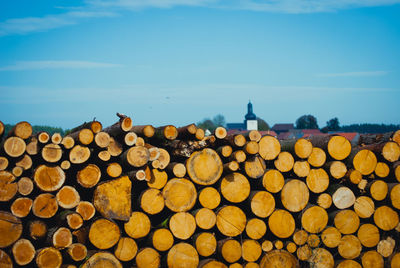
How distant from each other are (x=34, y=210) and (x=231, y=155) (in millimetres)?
2928

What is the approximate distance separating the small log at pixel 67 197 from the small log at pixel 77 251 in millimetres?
532

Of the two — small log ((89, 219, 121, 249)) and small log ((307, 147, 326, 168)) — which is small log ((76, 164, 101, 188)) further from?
small log ((307, 147, 326, 168))

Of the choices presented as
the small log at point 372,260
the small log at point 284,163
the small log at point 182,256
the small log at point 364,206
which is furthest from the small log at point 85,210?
the small log at point 372,260

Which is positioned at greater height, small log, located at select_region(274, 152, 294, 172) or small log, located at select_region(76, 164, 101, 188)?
small log, located at select_region(274, 152, 294, 172)

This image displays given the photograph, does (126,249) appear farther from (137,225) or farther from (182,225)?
(182,225)

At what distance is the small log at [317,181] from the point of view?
5910mm

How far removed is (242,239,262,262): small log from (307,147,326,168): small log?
161 centimetres

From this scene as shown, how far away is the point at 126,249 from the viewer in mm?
5316

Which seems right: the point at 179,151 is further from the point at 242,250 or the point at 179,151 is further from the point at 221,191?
the point at 242,250

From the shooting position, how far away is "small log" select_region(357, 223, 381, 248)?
601 cm

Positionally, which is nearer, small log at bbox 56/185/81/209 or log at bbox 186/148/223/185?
small log at bbox 56/185/81/209

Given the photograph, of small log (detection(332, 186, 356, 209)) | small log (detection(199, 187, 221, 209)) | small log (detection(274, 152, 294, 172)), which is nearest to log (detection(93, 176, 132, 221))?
small log (detection(199, 187, 221, 209))

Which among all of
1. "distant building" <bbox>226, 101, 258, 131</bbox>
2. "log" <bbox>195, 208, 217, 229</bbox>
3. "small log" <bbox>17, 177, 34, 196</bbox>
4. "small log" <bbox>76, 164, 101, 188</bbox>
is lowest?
"log" <bbox>195, 208, 217, 229</bbox>

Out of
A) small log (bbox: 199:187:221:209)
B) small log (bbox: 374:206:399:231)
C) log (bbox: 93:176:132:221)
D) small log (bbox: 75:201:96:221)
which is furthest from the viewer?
small log (bbox: 374:206:399:231)
